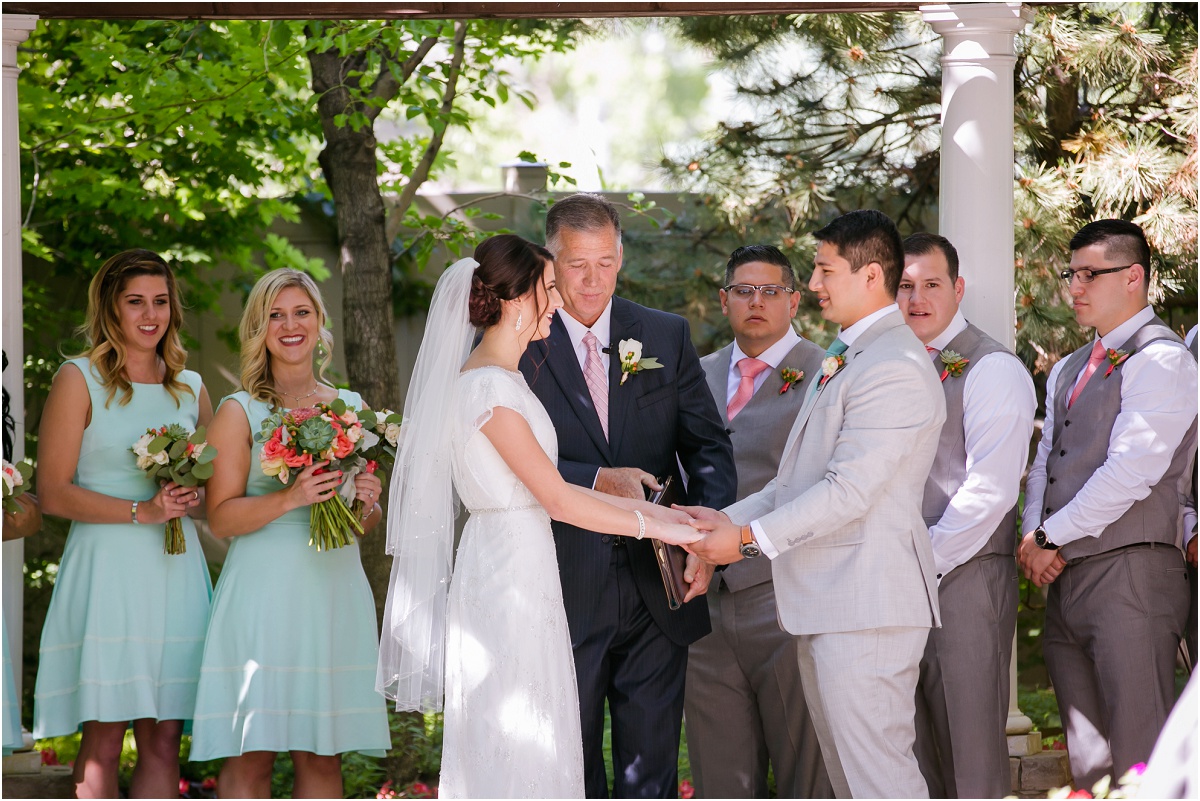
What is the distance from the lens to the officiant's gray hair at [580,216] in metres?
4.49

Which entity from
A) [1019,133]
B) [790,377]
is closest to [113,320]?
[790,377]

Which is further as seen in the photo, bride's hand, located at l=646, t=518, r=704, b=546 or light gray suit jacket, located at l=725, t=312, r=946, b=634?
bride's hand, located at l=646, t=518, r=704, b=546

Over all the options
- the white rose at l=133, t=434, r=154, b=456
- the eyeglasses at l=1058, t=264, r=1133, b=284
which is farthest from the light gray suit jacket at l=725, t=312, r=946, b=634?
the white rose at l=133, t=434, r=154, b=456

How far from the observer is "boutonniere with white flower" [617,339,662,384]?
14.5 feet

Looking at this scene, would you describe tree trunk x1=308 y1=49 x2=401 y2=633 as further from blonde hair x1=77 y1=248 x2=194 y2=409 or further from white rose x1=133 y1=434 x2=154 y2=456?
white rose x1=133 y1=434 x2=154 y2=456

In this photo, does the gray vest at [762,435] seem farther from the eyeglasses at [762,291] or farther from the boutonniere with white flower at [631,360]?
the boutonniere with white flower at [631,360]

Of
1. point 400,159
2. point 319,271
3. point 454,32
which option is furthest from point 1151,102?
point 319,271

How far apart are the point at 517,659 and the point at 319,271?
5.49 metres

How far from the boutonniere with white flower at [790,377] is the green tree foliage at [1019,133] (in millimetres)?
2244

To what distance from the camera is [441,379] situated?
4039 millimetres

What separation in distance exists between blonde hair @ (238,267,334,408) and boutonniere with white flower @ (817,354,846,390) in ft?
6.18

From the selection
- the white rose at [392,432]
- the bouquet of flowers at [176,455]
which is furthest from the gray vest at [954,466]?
the bouquet of flowers at [176,455]

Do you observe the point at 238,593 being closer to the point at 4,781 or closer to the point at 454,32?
the point at 4,781

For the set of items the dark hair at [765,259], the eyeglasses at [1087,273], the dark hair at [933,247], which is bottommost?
the eyeglasses at [1087,273]
